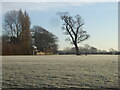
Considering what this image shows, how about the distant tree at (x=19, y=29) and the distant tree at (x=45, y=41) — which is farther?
the distant tree at (x=45, y=41)

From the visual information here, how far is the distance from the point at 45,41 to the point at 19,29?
38.3ft

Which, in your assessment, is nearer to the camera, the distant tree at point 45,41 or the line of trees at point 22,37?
the line of trees at point 22,37

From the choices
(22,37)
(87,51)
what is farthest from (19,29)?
(87,51)

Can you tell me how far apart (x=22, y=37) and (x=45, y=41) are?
9.14 meters

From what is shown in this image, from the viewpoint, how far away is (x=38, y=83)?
1063 cm

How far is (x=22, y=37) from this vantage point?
6806cm

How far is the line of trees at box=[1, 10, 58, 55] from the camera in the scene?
203 feet

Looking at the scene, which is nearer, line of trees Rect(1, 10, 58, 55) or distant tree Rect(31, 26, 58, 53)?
line of trees Rect(1, 10, 58, 55)

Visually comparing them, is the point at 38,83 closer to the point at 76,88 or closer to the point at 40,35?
the point at 76,88

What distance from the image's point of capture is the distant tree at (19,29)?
5962 centimetres

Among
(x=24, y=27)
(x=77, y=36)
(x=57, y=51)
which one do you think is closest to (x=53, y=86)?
(x=24, y=27)

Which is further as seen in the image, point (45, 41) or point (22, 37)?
point (45, 41)

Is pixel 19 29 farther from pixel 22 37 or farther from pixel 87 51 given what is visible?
pixel 87 51

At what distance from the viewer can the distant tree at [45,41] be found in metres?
71.7
